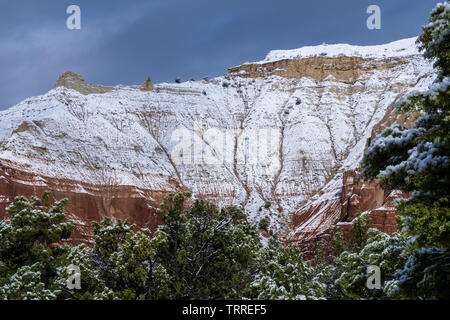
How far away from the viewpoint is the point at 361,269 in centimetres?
1176

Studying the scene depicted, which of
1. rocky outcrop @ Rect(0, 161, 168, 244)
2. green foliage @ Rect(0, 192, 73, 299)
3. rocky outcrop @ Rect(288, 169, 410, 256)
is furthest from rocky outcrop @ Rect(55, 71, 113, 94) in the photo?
green foliage @ Rect(0, 192, 73, 299)

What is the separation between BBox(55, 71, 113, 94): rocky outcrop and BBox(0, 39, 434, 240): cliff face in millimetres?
454

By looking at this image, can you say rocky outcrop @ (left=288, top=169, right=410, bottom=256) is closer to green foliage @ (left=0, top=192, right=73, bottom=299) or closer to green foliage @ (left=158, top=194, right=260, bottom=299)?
green foliage @ (left=158, top=194, right=260, bottom=299)

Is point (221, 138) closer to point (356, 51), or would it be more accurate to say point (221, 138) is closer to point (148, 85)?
point (148, 85)

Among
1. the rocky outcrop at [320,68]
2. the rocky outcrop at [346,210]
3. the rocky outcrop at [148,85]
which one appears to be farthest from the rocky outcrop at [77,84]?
the rocky outcrop at [346,210]

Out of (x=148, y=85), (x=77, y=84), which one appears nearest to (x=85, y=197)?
(x=148, y=85)

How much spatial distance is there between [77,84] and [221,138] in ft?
120

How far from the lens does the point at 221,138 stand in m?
80.1

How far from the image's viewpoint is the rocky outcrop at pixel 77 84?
301 ft

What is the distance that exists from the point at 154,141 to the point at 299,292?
207ft

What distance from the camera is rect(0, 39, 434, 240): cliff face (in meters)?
59.3
